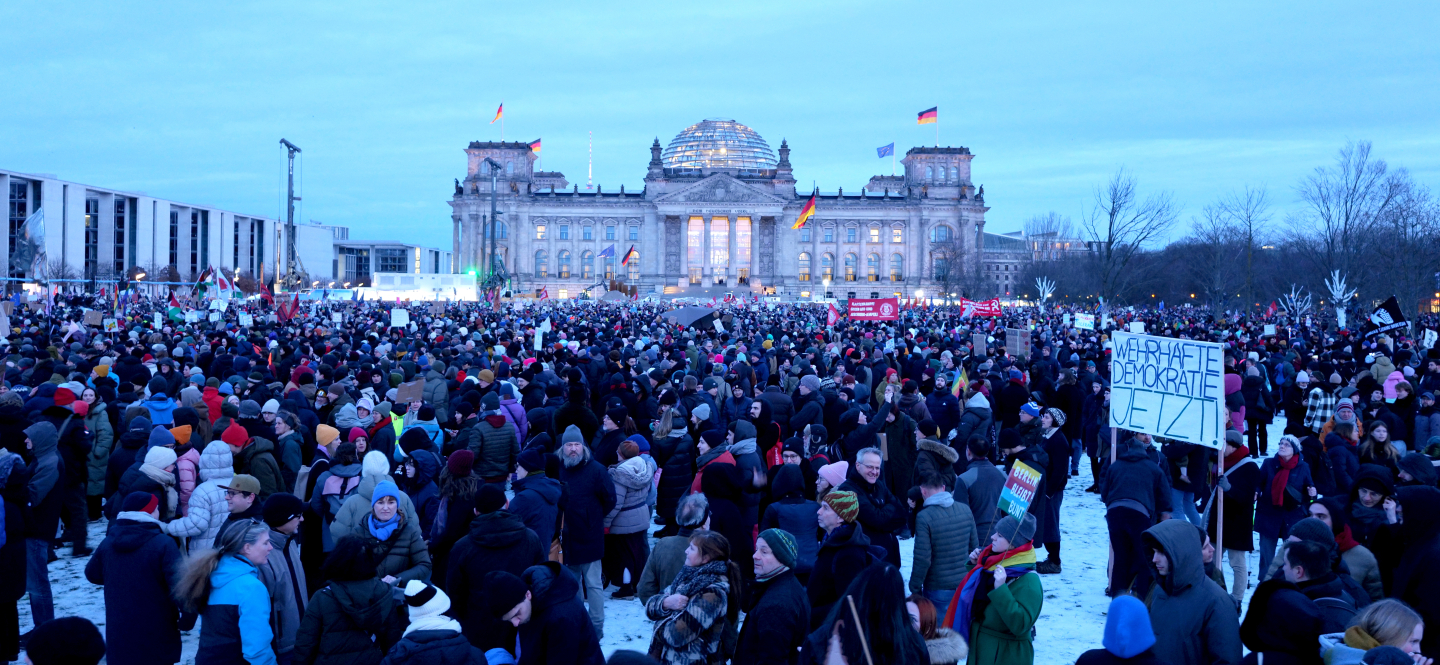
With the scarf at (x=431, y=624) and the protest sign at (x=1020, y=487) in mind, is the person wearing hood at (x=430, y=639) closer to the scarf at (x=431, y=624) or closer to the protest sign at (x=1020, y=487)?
the scarf at (x=431, y=624)

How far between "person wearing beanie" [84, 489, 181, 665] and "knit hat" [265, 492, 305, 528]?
53 cm

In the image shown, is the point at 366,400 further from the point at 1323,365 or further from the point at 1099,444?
the point at 1323,365

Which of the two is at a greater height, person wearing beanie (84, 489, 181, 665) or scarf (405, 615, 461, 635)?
scarf (405, 615, 461, 635)

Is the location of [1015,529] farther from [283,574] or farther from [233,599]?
[233,599]

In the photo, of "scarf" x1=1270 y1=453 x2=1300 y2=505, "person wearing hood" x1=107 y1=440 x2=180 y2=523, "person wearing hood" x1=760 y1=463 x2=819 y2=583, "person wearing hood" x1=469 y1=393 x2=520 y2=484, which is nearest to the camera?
"person wearing hood" x1=760 y1=463 x2=819 y2=583

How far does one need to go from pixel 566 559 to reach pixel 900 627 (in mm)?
4330

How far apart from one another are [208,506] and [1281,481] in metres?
8.50

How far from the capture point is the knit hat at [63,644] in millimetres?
3742

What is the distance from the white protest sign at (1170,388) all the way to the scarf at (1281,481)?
4.18 feet

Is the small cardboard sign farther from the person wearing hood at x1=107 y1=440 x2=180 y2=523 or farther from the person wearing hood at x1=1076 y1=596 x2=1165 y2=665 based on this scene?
the person wearing hood at x1=1076 y1=596 x2=1165 y2=665

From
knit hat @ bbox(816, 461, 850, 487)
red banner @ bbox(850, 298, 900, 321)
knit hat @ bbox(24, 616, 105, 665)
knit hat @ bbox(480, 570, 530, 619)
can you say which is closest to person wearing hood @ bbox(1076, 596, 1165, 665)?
knit hat @ bbox(480, 570, 530, 619)

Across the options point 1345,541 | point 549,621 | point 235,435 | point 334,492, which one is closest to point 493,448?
point 334,492

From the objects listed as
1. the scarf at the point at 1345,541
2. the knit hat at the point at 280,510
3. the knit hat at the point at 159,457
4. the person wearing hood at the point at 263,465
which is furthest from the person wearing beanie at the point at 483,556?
the scarf at the point at 1345,541

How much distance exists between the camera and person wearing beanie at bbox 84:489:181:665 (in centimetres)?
585
